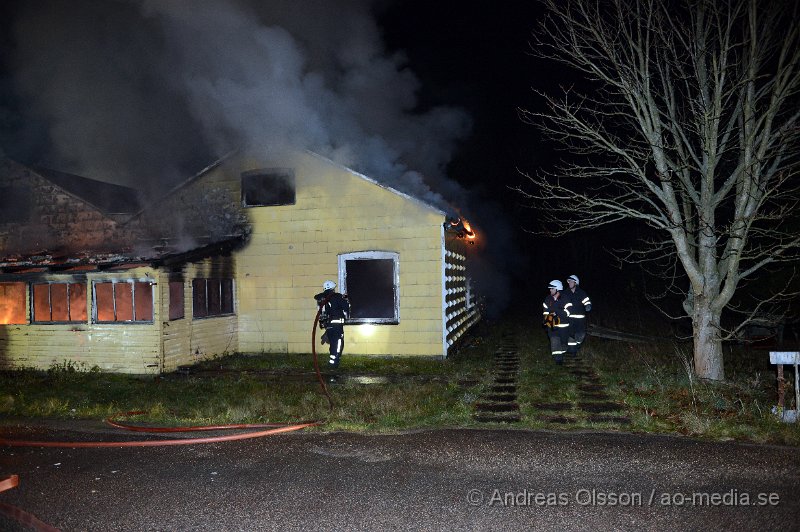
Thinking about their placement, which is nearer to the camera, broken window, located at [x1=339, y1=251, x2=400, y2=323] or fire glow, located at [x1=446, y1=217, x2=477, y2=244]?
fire glow, located at [x1=446, y1=217, x2=477, y2=244]

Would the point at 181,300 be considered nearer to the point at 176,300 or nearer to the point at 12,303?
the point at 176,300

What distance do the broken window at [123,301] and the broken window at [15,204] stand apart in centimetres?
546

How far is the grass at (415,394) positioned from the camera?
642 cm

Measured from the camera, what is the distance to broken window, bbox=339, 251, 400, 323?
1176cm

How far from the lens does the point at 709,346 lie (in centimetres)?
831

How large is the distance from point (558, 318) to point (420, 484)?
21.6 ft

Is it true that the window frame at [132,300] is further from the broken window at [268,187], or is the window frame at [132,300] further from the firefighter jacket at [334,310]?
the firefighter jacket at [334,310]

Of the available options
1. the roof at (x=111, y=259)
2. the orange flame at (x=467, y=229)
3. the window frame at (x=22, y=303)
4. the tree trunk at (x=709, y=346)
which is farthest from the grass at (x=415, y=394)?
the orange flame at (x=467, y=229)

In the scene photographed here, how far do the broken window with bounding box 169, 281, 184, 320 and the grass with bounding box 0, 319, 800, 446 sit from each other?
4.08 feet

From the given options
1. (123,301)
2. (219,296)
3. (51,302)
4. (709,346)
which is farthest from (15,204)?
(709,346)

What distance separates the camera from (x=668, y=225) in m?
8.61

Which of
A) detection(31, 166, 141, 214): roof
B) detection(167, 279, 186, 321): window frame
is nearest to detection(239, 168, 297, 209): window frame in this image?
detection(167, 279, 186, 321): window frame

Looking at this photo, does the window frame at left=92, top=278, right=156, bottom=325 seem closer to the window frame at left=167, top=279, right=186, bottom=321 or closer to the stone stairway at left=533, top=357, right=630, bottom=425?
the window frame at left=167, top=279, right=186, bottom=321

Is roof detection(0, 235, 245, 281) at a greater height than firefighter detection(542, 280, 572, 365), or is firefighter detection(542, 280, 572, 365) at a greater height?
roof detection(0, 235, 245, 281)
